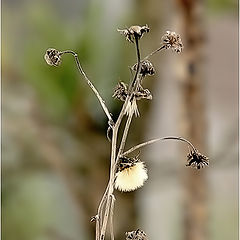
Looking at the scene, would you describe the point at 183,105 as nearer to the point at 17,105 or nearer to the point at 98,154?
the point at 98,154

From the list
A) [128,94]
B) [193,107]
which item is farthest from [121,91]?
[193,107]

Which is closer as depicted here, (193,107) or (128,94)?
(128,94)

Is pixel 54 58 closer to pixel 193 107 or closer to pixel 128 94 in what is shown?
pixel 128 94

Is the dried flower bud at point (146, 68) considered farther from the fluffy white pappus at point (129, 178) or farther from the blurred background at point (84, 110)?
the blurred background at point (84, 110)

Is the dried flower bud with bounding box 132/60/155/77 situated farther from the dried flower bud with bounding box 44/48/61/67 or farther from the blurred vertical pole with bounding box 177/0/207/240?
the blurred vertical pole with bounding box 177/0/207/240

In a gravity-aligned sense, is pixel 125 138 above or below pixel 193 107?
below

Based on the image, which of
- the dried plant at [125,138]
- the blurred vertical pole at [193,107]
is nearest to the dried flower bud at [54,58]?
the dried plant at [125,138]

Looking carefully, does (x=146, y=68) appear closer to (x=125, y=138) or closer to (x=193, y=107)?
(x=125, y=138)

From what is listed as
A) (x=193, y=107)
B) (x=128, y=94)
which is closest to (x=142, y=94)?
(x=128, y=94)

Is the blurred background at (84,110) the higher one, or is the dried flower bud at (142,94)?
the blurred background at (84,110)
